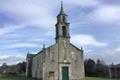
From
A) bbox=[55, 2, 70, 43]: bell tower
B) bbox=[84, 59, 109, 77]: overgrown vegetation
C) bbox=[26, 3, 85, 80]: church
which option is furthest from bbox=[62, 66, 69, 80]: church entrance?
bbox=[84, 59, 109, 77]: overgrown vegetation

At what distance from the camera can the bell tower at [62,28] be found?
4225 centimetres

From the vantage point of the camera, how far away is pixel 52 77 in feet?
133

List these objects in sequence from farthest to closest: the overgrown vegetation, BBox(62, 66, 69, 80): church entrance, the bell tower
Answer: the overgrown vegetation → the bell tower → BBox(62, 66, 69, 80): church entrance

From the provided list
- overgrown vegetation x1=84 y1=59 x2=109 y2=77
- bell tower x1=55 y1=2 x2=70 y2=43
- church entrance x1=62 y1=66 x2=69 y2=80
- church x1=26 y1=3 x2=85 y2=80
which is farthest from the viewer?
overgrown vegetation x1=84 y1=59 x2=109 y2=77

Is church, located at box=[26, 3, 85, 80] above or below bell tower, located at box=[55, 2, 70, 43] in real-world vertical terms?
below

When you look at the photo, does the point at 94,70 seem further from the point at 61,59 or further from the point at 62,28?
the point at 62,28

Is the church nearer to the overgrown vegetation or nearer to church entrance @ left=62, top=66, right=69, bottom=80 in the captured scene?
church entrance @ left=62, top=66, right=69, bottom=80

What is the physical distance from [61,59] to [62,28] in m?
5.97

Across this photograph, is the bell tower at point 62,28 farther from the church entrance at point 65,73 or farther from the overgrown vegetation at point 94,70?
the overgrown vegetation at point 94,70

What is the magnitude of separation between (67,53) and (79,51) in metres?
2.69

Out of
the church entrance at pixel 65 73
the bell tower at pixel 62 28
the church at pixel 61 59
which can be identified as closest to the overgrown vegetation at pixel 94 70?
the church at pixel 61 59

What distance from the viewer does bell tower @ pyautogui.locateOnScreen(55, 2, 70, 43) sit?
42.2 meters

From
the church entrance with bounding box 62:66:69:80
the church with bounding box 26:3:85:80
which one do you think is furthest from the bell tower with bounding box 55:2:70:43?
the church entrance with bounding box 62:66:69:80

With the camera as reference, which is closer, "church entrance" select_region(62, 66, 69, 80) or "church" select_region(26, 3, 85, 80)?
"church" select_region(26, 3, 85, 80)
